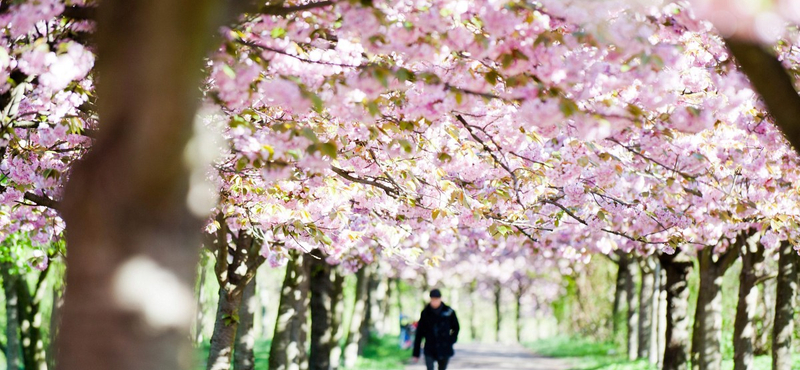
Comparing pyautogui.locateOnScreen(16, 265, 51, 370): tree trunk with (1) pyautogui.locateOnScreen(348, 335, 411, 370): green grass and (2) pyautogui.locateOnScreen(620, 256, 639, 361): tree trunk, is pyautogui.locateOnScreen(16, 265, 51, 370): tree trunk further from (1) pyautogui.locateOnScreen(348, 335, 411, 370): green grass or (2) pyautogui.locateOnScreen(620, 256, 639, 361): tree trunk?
(2) pyautogui.locateOnScreen(620, 256, 639, 361): tree trunk

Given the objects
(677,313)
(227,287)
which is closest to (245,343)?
(227,287)

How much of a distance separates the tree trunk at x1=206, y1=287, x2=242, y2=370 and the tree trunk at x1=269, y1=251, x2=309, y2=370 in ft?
13.0

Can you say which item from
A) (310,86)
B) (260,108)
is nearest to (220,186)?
(260,108)

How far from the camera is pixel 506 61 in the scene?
202 inches

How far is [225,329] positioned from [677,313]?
902 cm

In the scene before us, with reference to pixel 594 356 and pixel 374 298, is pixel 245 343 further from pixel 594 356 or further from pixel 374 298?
pixel 374 298

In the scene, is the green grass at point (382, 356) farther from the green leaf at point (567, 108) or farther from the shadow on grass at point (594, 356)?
the green leaf at point (567, 108)

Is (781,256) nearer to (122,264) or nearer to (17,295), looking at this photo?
(122,264)

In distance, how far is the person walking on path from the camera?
579 inches

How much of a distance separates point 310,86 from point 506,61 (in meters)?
1.41

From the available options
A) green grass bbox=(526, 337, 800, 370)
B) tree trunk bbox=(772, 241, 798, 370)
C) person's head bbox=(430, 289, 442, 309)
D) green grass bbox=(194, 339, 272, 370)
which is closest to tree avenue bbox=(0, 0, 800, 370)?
person's head bbox=(430, 289, 442, 309)

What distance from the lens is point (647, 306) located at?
22.5 meters

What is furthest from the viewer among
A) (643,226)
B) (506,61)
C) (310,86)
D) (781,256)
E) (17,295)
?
(17,295)

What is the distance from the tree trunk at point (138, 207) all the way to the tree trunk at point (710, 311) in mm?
13009
